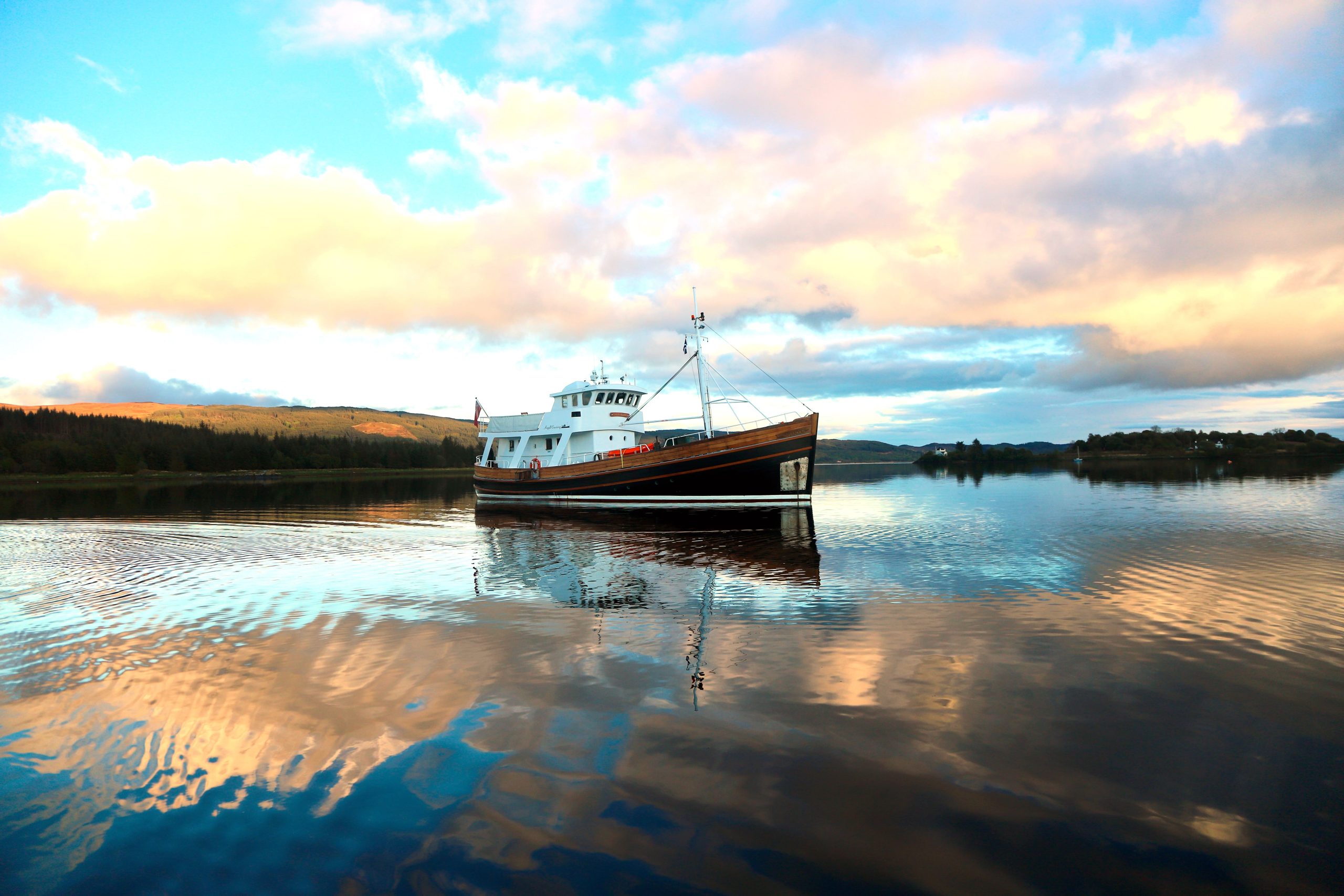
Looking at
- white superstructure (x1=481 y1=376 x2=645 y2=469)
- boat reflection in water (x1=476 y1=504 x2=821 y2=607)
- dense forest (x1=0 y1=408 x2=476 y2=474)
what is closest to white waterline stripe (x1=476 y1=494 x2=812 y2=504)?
boat reflection in water (x1=476 y1=504 x2=821 y2=607)

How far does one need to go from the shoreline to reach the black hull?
85565 mm

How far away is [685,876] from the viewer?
14.9 ft

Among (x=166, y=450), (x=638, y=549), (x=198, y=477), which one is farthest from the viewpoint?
(x=166, y=450)

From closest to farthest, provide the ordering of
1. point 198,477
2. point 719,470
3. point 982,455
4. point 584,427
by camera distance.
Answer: point 719,470 < point 584,427 < point 198,477 < point 982,455

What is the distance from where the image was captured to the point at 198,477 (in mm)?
120688

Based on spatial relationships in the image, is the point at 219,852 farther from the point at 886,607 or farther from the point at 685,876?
the point at 886,607

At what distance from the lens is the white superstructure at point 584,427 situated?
39.4 metres

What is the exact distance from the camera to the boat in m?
32.2

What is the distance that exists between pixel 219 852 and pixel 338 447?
171028 mm

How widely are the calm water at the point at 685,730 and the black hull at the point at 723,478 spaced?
15675 mm

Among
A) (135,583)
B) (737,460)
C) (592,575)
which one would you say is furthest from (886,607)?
(737,460)

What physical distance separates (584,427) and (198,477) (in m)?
118

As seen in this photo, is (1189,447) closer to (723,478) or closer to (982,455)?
(982,455)

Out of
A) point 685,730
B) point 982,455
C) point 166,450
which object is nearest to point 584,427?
point 685,730
